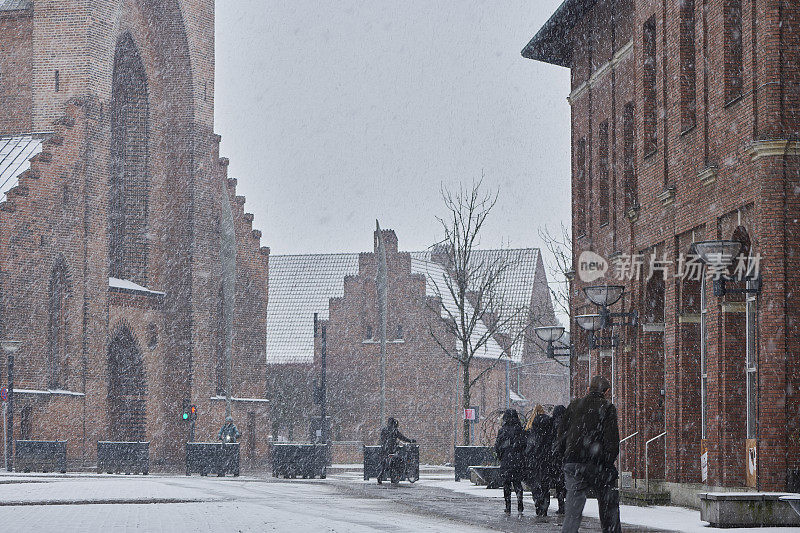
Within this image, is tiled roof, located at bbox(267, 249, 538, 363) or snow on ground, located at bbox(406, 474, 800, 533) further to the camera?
tiled roof, located at bbox(267, 249, 538, 363)

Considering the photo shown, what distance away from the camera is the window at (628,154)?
87.8 feet

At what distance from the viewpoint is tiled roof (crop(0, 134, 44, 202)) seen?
44.4 metres

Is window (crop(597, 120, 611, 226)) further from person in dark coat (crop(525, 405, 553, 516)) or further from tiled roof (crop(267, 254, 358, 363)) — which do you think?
tiled roof (crop(267, 254, 358, 363))

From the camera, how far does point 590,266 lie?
2972cm

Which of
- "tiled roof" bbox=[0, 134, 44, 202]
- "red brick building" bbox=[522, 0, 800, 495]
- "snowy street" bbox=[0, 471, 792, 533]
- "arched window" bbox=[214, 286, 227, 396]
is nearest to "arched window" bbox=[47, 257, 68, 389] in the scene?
"tiled roof" bbox=[0, 134, 44, 202]

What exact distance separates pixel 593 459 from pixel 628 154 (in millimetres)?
14436

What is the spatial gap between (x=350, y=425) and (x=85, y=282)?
23335 millimetres

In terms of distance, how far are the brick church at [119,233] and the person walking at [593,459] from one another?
3120cm

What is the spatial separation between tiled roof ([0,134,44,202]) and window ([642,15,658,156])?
84.1 feet

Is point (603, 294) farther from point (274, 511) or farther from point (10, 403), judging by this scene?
point (10, 403)

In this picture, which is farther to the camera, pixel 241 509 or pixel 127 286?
pixel 127 286

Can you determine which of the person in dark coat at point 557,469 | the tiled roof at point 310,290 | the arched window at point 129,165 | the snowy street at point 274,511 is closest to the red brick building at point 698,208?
the snowy street at point 274,511

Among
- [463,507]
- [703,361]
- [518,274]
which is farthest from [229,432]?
[518,274]

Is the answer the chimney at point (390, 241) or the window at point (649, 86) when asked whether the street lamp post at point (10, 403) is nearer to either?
the window at point (649, 86)
